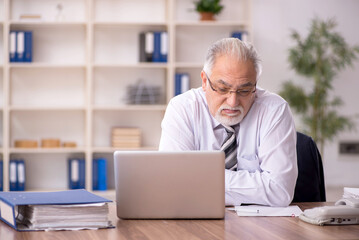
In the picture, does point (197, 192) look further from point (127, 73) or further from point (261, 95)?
point (127, 73)

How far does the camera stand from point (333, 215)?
69.0 inches

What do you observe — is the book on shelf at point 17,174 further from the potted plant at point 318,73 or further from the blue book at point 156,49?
the potted plant at point 318,73

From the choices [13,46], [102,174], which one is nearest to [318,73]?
[102,174]

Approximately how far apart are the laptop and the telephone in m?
0.28

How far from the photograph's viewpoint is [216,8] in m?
5.30

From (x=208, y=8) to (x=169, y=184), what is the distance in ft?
12.3

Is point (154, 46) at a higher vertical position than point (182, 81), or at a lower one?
higher

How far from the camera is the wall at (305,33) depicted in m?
5.63

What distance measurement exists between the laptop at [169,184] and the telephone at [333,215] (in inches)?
10.8

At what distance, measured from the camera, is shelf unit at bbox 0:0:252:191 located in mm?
5379

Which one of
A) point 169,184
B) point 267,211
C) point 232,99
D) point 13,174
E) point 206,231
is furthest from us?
point 13,174

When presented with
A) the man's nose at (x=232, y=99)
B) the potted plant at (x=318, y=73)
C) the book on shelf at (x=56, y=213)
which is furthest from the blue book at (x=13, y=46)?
the book on shelf at (x=56, y=213)

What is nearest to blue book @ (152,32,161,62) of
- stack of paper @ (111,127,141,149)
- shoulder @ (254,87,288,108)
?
stack of paper @ (111,127,141,149)

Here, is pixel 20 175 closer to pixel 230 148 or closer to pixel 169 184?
pixel 230 148
